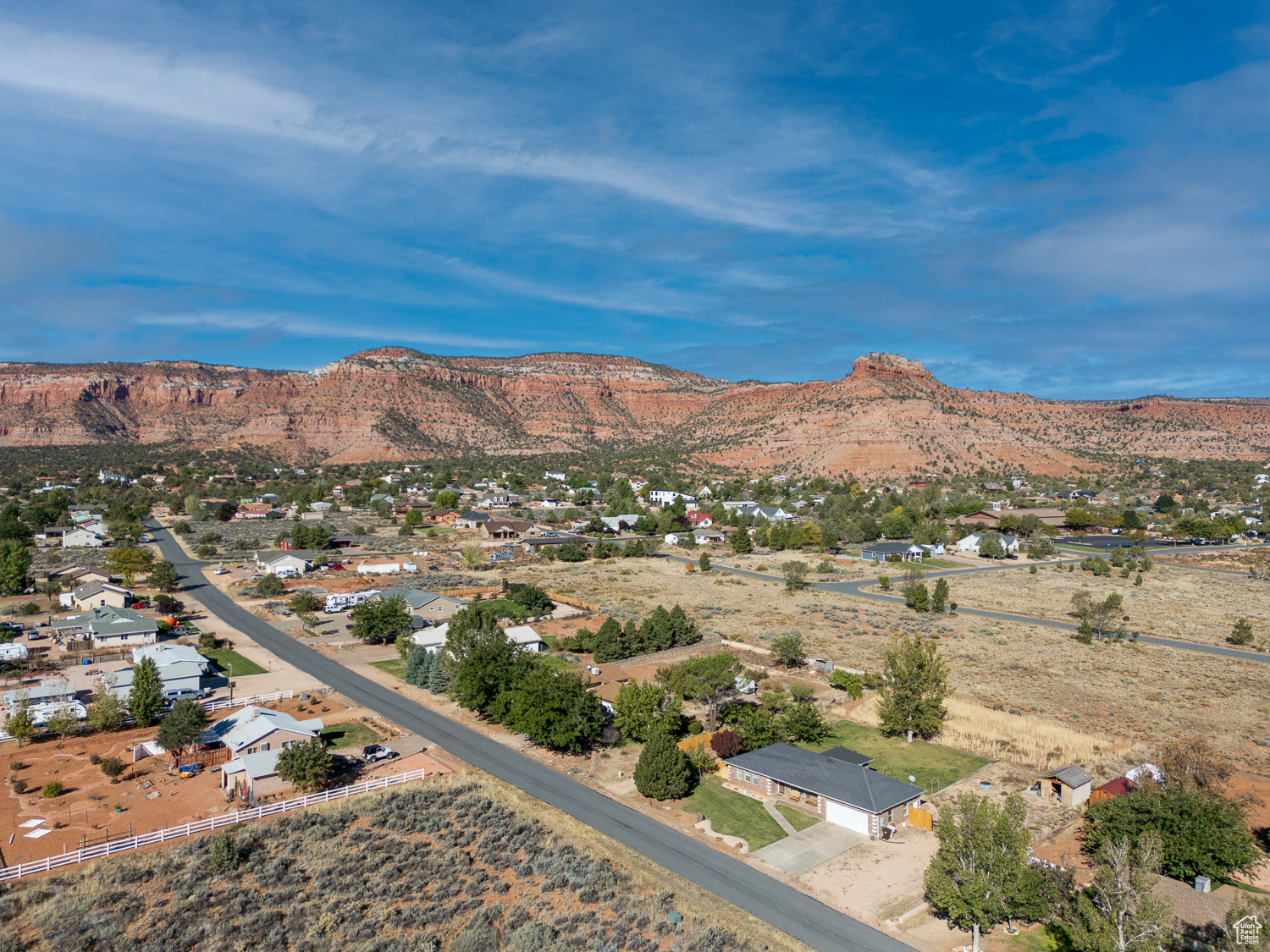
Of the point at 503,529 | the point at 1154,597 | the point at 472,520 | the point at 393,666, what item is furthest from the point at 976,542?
the point at 393,666

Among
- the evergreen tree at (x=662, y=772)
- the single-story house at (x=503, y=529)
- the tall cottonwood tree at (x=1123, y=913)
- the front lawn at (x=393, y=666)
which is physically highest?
the single-story house at (x=503, y=529)

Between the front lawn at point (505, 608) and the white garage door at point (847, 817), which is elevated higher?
the front lawn at point (505, 608)

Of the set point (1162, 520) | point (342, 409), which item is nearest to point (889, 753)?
point (1162, 520)

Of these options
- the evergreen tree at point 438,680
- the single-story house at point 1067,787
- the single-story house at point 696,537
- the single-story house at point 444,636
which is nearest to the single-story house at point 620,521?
the single-story house at point 696,537

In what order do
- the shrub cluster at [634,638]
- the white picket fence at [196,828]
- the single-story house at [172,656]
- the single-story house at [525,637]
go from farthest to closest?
the single-story house at [525,637] → the shrub cluster at [634,638] → the single-story house at [172,656] → the white picket fence at [196,828]

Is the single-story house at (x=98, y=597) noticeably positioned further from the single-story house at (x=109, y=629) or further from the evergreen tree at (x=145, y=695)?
the evergreen tree at (x=145, y=695)

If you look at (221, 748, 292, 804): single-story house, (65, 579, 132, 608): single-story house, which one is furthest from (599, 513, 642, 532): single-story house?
(221, 748, 292, 804): single-story house
